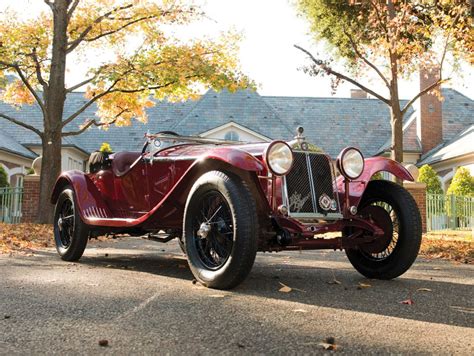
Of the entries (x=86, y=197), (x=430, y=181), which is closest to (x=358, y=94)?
(x=430, y=181)

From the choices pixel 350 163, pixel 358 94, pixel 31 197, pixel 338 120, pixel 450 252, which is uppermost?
pixel 358 94

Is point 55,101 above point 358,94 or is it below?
below

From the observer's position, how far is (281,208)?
13.8ft

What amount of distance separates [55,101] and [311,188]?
10533mm

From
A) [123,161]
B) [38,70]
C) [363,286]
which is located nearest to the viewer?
[363,286]

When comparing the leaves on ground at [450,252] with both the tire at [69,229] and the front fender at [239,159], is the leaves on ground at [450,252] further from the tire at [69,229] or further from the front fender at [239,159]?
the tire at [69,229]

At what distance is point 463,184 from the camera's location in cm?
2066

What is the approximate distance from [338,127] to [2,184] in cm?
1893

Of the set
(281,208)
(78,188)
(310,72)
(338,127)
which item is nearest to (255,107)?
(338,127)

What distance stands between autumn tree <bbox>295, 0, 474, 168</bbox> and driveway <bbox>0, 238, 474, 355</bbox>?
6341mm

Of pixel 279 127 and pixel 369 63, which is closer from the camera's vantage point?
pixel 369 63

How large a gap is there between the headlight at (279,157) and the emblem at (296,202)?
12.0 inches

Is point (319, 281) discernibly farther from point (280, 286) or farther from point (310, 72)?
point (310, 72)

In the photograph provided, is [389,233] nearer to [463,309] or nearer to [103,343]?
[463,309]
